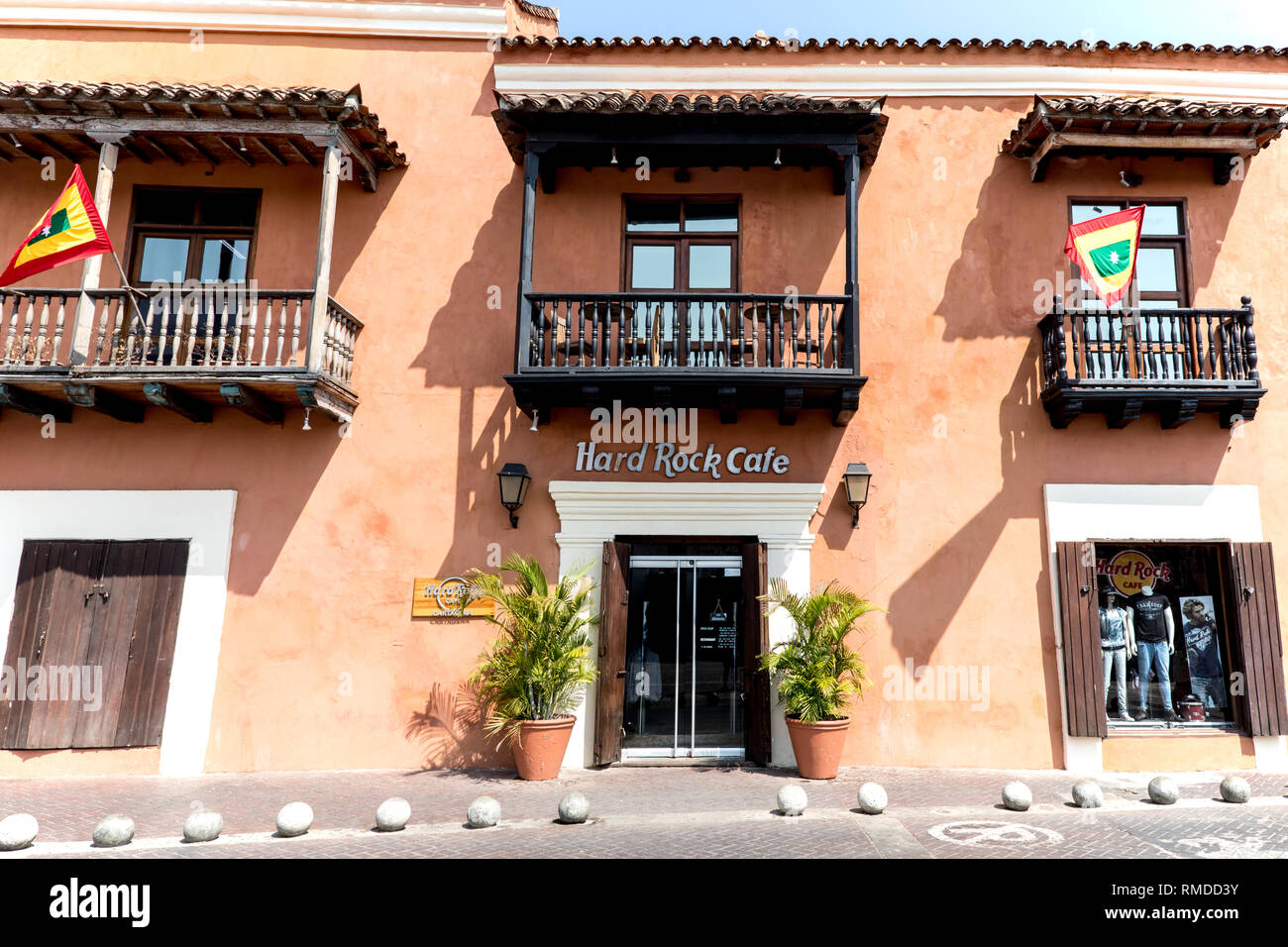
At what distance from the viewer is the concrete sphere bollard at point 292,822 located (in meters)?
6.02

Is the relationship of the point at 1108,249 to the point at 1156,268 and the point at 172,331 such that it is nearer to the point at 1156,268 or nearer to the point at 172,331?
the point at 1156,268

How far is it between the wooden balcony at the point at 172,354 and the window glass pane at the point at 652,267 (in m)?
3.50

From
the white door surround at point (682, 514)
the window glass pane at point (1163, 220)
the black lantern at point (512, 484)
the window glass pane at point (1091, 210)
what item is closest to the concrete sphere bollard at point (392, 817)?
the white door surround at point (682, 514)

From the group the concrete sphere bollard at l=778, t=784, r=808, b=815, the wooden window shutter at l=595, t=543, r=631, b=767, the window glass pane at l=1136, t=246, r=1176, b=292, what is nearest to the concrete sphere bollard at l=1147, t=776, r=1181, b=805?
the concrete sphere bollard at l=778, t=784, r=808, b=815

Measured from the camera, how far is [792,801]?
650 centimetres

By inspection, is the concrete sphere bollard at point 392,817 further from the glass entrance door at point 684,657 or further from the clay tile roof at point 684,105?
the clay tile roof at point 684,105

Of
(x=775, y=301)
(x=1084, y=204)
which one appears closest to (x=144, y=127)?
(x=775, y=301)

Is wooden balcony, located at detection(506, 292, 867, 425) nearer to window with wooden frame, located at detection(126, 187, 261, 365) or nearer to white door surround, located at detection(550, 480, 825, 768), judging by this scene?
white door surround, located at detection(550, 480, 825, 768)

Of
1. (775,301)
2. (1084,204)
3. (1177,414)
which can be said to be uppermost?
(1084,204)

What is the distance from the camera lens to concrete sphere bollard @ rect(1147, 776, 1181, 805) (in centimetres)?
690

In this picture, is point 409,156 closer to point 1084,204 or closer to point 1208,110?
point 1084,204

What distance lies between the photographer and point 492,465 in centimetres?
895

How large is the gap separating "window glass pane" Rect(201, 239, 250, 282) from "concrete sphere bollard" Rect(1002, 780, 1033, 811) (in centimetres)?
1024

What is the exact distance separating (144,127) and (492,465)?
5457mm
